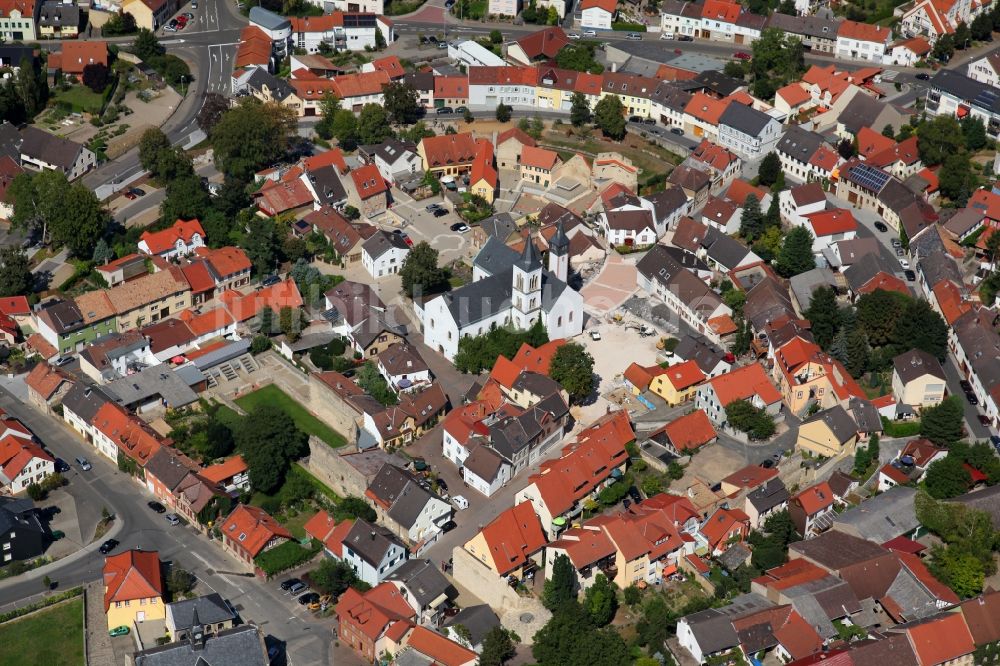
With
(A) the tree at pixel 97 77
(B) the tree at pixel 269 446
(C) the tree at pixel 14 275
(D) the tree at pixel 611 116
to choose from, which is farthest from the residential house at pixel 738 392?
(A) the tree at pixel 97 77

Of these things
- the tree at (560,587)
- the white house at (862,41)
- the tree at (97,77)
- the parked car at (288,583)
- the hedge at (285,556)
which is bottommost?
the parked car at (288,583)

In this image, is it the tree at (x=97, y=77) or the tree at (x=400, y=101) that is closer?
the tree at (x=400, y=101)

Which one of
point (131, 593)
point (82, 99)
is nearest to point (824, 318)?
point (131, 593)

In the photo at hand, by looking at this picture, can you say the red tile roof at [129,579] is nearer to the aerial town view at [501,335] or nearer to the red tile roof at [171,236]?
the aerial town view at [501,335]

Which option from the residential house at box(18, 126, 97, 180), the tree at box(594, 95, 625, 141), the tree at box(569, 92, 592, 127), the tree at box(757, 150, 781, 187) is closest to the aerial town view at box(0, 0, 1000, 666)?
the residential house at box(18, 126, 97, 180)

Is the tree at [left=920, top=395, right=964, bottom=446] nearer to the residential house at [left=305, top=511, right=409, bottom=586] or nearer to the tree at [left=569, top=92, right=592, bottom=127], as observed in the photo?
the residential house at [left=305, top=511, right=409, bottom=586]

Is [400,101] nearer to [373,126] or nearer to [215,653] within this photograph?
[373,126]

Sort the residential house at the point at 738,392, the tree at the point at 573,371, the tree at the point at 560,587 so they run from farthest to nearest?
the tree at the point at 573,371, the residential house at the point at 738,392, the tree at the point at 560,587

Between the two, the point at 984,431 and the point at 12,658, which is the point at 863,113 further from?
the point at 12,658
